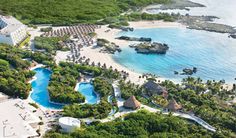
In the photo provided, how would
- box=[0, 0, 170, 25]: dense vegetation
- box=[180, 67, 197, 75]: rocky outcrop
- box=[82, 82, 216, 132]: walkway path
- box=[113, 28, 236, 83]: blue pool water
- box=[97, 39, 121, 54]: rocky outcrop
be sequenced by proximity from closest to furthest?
box=[82, 82, 216, 132]: walkway path
box=[180, 67, 197, 75]: rocky outcrop
box=[113, 28, 236, 83]: blue pool water
box=[97, 39, 121, 54]: rocky outcrop
box=[0, 0, 170, 25]: dense vegetation

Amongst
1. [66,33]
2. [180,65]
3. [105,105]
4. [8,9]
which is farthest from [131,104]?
[8,9]

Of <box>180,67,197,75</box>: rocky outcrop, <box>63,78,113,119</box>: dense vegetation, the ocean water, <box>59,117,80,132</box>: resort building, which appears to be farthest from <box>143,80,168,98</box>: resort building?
the ocean water

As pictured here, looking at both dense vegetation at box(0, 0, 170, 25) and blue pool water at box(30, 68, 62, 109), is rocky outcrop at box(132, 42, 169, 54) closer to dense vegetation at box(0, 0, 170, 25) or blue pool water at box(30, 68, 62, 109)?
dense vegetation at box(0, 0, 170, 25)

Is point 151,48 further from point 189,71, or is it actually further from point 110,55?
point 189,71

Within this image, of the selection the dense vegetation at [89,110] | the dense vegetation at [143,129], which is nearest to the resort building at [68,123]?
the dense vegetation at [143,129]

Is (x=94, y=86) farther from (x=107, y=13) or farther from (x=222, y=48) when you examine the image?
(x=107, y=13)

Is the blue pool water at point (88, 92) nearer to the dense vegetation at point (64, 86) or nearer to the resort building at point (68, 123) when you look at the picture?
the dense vegetation at point (64, 86)
